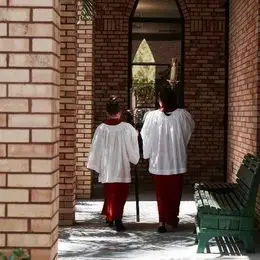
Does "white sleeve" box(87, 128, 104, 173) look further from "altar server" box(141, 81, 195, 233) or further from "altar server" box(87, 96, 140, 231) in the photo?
"altar server" box(141, 81, 195, 233)

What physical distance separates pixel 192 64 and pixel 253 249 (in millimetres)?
7239

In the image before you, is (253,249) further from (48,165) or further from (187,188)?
(187,188)

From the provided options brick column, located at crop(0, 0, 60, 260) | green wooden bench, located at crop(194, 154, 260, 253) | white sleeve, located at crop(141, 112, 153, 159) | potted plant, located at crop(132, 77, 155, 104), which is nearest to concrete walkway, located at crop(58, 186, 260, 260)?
green wooden bench, located at crop(194, 154, 260, 253)

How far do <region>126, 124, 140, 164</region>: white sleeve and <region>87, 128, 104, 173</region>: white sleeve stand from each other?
0.32 meters

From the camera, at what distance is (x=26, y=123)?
373cm

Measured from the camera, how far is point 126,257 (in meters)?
6.73

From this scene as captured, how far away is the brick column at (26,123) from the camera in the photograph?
3.73m

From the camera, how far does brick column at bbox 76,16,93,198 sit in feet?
35.8

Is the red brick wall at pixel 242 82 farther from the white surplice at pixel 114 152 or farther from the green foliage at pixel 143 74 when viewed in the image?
the green foliage at pixel 143 74

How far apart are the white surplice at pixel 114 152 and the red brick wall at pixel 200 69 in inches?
198

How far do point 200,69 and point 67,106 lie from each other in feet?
18.0

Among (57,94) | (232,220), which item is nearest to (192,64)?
(232,220)

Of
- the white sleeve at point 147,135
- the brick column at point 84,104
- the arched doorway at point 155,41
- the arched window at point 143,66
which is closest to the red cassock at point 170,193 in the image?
the white sleeve at point 147,135

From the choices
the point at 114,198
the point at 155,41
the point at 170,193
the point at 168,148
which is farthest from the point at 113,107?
the point at 155,41
